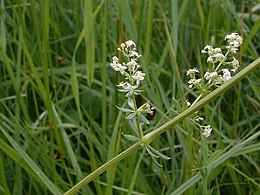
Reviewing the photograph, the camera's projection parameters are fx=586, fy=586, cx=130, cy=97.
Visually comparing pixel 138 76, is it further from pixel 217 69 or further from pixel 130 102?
pixel 217 69

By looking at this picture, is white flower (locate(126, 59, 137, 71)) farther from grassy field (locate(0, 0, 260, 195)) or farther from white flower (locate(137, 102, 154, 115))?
grassy field (locate(0, 0, 260, 195))

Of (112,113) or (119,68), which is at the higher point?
(119,68)

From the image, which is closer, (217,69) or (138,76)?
(138,76)

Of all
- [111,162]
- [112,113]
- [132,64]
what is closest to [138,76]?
[132,64]

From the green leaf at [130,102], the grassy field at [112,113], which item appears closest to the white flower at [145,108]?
the green leaf at [130,102]

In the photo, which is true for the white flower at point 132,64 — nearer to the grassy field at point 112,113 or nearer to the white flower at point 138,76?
the white flower at point 138,76

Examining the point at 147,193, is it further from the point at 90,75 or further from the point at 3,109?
the point at 3,109

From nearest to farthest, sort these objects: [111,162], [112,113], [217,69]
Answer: [111,162] → [217,69] → [112,113]

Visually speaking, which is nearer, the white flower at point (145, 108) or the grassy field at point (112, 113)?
the white flower at point (145, 108)

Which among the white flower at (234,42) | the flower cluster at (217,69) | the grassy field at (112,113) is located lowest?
the grassy field at (112,113)
